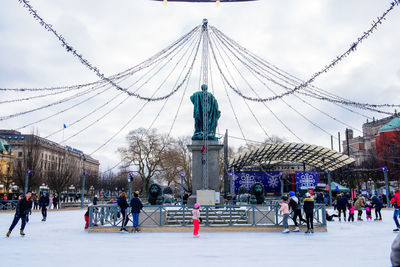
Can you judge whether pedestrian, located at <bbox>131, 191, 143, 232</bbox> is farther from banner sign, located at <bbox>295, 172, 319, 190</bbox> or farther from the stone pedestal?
banner sign, located at <bbox>295, 172, 319, 190</bbox>

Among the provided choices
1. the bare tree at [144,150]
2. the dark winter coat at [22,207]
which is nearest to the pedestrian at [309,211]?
the dark winter coat at [22,207]

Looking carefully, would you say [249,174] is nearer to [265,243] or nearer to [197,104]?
[197,104]

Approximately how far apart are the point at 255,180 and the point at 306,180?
6186 millimetres

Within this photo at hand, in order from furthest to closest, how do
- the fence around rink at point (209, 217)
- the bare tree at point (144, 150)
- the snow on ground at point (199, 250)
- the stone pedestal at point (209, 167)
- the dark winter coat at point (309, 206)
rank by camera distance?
the bare tree at point (144, 150), the stone pedestal at point (209, 167), the fence around rink at point (209, 217), the dark winter coat at point (309, 206), the snow on ground at point (199, 250)

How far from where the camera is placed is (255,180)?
1636 inches

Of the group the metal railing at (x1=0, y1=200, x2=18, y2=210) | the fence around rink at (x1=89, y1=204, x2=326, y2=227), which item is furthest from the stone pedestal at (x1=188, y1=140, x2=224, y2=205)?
the metal railing at (x1=0, y1=200, x2=18, y2=210)

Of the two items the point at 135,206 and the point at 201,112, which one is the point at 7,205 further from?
the point at 135,206

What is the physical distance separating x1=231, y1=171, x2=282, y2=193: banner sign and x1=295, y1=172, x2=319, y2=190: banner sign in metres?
2.38

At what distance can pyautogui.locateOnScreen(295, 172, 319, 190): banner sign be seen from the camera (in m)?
39.7

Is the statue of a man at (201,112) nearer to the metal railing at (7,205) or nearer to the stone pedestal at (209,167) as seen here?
the stone pedestal at (209,167)

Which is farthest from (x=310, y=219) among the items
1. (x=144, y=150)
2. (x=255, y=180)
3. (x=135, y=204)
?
(x=144, y=150)

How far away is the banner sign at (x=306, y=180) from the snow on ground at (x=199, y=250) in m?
28.8

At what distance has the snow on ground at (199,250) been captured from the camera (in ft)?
24.4

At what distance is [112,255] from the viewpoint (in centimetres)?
835
